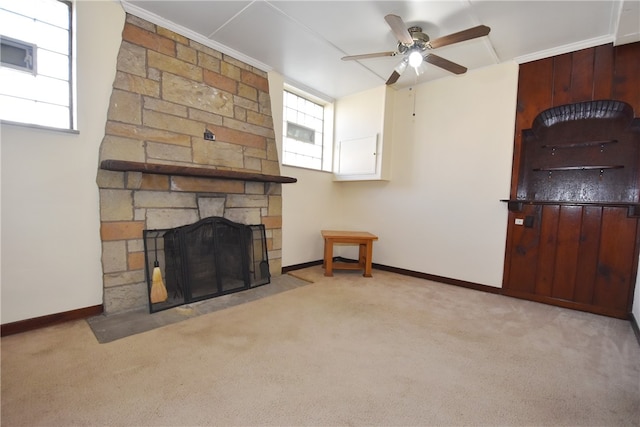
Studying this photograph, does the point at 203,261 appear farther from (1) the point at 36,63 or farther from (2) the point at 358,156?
(2) the point at 358,156

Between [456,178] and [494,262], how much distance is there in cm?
111

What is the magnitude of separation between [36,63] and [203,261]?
6.84 feet

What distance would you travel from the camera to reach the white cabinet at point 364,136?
3.98 m

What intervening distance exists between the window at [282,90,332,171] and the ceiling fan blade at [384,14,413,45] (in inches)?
82.7

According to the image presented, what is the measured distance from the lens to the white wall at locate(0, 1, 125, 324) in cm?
200

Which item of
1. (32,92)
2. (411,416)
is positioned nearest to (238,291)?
(411,416)

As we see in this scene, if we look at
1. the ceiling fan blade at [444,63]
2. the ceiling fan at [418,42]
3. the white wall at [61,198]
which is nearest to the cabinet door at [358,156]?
the ceiling fan at [418,42]

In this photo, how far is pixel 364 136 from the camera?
4.15 m

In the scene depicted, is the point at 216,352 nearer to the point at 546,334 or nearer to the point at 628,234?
the point at 546,334

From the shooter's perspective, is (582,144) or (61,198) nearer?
(61,198)

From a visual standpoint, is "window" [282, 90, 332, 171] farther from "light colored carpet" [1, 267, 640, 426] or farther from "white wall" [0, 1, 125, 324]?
"light colored carpet" [1, 267, 640, 426]

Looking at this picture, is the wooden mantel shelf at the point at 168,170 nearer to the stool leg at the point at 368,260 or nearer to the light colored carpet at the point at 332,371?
the light colored carpet at the point at 332,371

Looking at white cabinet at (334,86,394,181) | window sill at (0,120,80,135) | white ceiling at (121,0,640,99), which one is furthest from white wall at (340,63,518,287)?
window sill at (0,120,80,135)

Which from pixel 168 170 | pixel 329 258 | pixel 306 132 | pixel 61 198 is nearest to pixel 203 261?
pixel 168 170
